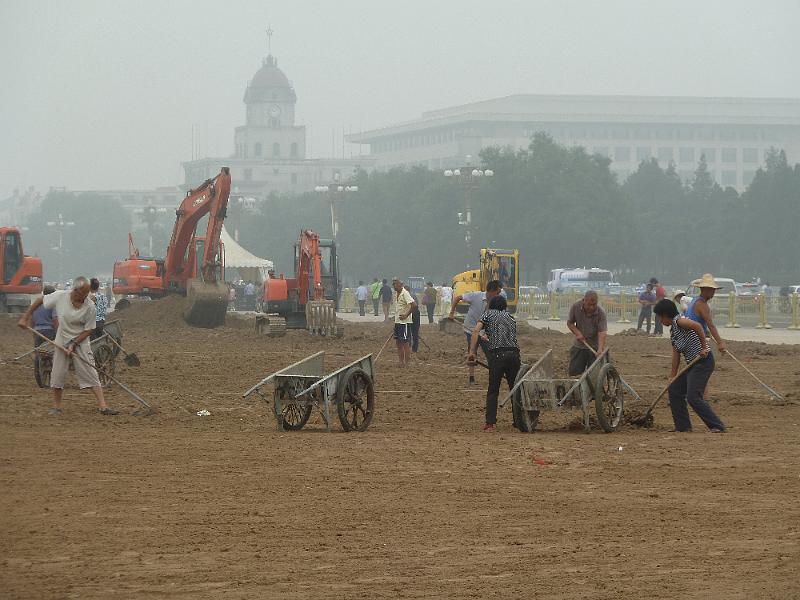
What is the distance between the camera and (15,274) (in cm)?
4759

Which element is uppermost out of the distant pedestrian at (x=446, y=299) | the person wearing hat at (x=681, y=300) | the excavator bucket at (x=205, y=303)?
the person wearing hat at (x=681, y=300)

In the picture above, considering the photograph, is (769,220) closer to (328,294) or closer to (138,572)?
(328,294)

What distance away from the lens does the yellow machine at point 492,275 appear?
47200mm

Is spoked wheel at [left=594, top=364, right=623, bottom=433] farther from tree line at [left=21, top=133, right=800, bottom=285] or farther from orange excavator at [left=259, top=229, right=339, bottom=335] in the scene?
tree line at [left=21, top=133, right=800, bottom=285]

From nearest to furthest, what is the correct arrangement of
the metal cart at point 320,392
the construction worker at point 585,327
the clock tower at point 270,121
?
the metal cart at point 320,392
the construction worker at point 585,327
the clock tower at point 270,121

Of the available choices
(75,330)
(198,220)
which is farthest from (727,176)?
(75,330)

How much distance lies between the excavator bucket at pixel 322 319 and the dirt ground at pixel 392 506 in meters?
18.2

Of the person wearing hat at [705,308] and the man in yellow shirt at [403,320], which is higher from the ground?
the person wearing hat at [705,308]

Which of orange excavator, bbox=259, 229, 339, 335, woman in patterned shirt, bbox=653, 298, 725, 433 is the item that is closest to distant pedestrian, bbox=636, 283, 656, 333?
orange excavator, bbox=259, 229, 339, 335

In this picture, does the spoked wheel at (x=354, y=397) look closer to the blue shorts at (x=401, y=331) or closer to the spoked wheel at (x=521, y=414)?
the spoked wheel at (x=521, y=414)

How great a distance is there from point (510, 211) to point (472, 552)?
247 feet

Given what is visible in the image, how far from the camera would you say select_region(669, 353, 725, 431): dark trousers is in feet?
51.6

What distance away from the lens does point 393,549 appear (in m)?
9.26

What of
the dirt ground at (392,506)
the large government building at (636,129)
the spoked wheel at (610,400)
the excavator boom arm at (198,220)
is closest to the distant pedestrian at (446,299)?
the excavator boom arm at (198,220)
